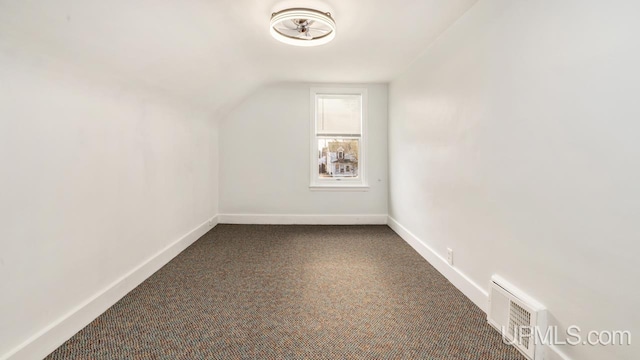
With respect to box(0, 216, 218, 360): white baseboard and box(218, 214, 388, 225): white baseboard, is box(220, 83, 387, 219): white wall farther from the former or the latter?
box(0, 216, 218, 360): white baseboard

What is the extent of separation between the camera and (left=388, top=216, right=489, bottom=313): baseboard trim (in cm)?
222

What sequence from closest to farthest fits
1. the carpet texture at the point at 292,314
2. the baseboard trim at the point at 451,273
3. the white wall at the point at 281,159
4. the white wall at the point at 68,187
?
1. the white wall at the point at 68,187
2. the carpet texture at the point at 292,314
3. the baseboard trim at the point at 451,273
4. the white wall at the point at 281,159

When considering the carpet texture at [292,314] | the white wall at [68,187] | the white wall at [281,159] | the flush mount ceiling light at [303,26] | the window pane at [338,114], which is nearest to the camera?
the white wall at [68,187]

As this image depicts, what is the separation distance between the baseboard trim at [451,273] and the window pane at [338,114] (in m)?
1.97

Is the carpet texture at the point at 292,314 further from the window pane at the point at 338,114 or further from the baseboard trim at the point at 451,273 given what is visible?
the window pane at the point at 338,114

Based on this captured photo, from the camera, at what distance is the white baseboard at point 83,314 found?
1580 millimetres

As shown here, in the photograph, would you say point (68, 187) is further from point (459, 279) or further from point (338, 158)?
point (338, 158)

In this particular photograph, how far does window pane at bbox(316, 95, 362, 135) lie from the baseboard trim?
1.97m

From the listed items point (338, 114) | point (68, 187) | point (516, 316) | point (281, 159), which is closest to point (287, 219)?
point (281, 159)

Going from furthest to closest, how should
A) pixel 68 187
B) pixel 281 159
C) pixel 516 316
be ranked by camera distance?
pixel 281 159 < pixel 68 187 < pixel 516 316

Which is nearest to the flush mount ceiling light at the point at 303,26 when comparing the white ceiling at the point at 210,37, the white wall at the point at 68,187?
the white ceiling at the point at 210,37

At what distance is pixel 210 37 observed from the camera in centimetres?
259

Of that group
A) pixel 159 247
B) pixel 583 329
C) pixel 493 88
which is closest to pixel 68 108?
pixel 159 247

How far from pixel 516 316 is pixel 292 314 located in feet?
4.67
